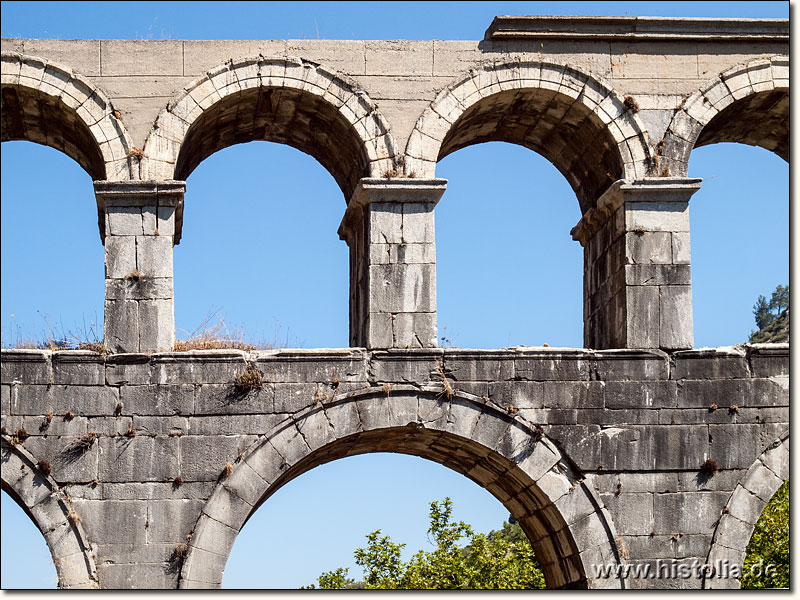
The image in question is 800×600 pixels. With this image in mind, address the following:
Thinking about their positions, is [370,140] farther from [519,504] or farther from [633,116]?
[519,504]

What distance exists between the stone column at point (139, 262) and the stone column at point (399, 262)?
73.9 inches

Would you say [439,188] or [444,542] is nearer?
[439,188]

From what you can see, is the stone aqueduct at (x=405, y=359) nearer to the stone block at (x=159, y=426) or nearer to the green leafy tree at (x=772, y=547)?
the stone block at (x=159, y=426)

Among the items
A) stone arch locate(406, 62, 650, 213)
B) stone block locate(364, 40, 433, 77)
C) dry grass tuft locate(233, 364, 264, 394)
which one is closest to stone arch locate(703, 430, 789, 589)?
stone arch locate(406, 62, 650, 213)

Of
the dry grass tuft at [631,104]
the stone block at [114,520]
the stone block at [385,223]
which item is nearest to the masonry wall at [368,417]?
the stone block at [114,520]

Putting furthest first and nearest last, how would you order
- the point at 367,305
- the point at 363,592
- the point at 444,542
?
the point at 444,542, the point at 367,305, the point at 363,592

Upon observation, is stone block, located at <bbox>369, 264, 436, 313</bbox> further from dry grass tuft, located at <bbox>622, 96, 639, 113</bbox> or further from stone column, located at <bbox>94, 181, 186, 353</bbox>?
dry grass tuft, located at <bbox>622, 96, 639, 113</bbox>

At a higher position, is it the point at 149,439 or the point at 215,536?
the point at 149,439

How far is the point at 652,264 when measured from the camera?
12008 mm

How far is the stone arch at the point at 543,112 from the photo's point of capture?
12.1 meters

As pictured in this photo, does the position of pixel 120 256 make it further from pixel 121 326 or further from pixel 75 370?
pixel 75 370

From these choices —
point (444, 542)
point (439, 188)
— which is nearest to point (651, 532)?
point (439, 188)

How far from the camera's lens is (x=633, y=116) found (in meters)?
12.2

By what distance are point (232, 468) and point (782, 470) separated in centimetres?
522
